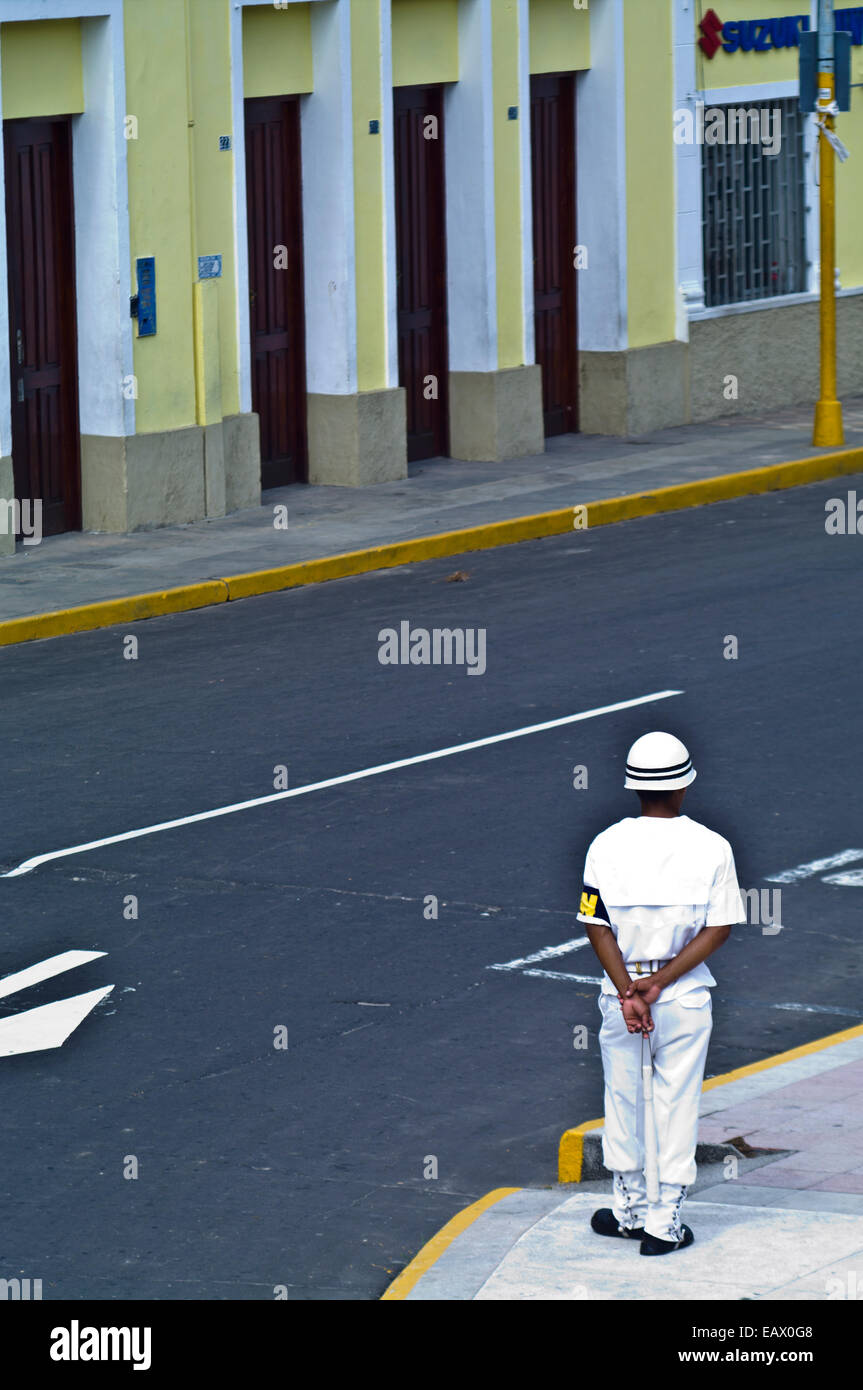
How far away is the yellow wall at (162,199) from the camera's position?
62.5 ft

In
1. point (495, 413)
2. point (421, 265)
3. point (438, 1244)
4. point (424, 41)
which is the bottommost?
point (438, 1244)

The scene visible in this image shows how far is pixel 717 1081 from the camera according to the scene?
830 centimetres

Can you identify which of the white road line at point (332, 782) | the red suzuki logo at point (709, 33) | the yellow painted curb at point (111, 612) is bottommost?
the white road line at point (332, 782)

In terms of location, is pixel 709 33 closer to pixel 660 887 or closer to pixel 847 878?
pixel 847 878

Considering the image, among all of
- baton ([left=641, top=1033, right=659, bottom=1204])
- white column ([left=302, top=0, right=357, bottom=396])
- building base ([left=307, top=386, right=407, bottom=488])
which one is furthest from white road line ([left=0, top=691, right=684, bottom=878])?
white column ([left=302, top=0, right=357, bottom=396])

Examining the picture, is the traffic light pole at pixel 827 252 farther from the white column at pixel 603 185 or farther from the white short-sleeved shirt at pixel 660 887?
the white short-sleeved shirt at pixel 660 887

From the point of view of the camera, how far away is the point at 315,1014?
359 inches

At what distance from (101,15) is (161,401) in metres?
2.83

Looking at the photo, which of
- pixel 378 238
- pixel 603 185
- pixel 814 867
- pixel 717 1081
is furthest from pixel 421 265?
pixel 717 1081

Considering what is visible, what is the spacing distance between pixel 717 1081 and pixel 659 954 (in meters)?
1.61

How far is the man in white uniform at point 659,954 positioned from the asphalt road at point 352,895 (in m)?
0.78

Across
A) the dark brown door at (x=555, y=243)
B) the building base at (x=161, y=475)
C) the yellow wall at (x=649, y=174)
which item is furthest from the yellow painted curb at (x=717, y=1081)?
the yellow wall at (x=649, y=174)
